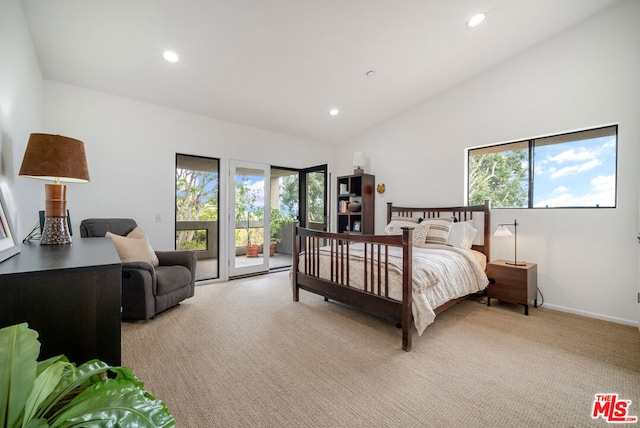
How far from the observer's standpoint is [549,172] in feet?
10.8

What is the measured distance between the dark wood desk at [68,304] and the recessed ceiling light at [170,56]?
2372 mm

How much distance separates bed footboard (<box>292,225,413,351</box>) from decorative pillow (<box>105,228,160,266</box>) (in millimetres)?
1652

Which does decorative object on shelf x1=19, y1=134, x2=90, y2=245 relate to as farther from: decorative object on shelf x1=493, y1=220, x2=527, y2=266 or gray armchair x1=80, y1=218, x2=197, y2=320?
decorative object on shelf x1=493, y1=220, x2=527, y2=266

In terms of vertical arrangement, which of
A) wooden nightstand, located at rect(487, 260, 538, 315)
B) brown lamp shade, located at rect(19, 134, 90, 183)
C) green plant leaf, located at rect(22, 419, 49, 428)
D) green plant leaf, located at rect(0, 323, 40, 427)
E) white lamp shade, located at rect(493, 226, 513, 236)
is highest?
brown lamp shade, located at rect(19, 134, 90, 183)

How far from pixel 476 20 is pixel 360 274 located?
2.79 m

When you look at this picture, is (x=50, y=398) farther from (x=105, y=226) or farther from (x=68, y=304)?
(x=105, y=226)

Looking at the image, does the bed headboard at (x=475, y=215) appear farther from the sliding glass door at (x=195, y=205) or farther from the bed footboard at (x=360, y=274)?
the sliding glass door at (x=195, y=205)

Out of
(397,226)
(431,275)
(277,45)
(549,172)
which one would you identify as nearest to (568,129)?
(549,172)

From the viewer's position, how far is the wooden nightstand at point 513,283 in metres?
2.98

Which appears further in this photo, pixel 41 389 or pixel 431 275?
pixel 431 275

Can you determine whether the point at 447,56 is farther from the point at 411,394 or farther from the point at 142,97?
the point at 142,97

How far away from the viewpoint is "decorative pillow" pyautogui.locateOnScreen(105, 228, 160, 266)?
279 centimetres

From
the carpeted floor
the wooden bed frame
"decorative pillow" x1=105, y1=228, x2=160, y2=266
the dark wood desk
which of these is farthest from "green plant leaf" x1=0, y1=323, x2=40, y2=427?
"decorative pillow" x1=105, y1=228, x2=160, y2=266

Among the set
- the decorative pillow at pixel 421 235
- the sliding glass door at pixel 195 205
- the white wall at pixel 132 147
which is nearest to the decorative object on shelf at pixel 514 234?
the decorative pillow at pixel 421 235
